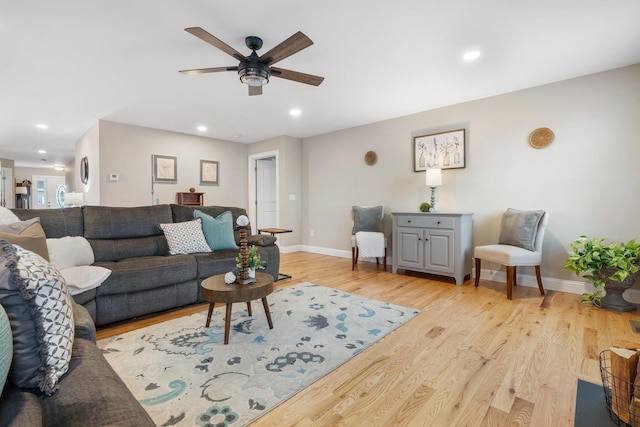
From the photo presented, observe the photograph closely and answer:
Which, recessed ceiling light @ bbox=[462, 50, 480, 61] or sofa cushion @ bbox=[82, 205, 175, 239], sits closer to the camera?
recessed ceiling light @ bbox=[462, 50, 480, 61]

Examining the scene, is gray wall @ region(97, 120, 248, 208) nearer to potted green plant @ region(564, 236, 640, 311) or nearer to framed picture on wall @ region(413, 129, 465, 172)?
framed picture on wall @ region(413, 129, 465, 172)

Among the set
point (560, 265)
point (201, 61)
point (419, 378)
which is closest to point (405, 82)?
point (201, 61)

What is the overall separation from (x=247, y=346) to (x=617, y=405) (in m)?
1.85

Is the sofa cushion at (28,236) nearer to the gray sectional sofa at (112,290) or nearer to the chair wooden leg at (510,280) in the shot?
the gray sectional sofa at (112,290)

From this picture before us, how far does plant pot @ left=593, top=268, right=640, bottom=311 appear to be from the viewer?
265 cm

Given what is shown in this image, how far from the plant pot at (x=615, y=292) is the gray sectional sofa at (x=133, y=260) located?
131 inches

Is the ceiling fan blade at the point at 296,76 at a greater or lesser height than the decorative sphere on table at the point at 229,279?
greater

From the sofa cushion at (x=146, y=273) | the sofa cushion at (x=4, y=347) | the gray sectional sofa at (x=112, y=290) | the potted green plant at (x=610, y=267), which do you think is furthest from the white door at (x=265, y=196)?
the sofa cushion at (x=4, y=347)

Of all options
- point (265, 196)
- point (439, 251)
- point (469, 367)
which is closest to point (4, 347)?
point (469, 367)

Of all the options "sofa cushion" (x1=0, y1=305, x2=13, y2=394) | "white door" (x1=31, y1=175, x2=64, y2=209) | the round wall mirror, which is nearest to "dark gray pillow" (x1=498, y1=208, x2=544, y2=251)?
"sofa cushion" (x1=0, y1=305, x2=13, y2=394)

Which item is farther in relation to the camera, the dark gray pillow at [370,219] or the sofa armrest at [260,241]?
the dark gray pillow at [370,219]

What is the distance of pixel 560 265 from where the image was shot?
129 inches

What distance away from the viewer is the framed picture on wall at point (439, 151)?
3.95m

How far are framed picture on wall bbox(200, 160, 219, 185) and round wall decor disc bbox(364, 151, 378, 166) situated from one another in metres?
3.11
